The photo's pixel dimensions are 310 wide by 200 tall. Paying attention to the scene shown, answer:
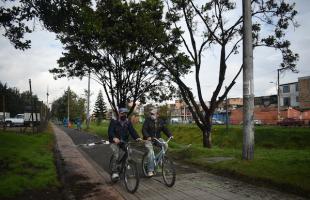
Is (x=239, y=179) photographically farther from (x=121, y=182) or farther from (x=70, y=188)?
(x=70, y=188)

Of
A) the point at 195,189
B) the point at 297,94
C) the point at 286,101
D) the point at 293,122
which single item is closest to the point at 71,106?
the point at 286,101

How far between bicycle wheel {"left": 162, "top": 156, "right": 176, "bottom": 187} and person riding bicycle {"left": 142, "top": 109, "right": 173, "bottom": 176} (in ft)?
1.72

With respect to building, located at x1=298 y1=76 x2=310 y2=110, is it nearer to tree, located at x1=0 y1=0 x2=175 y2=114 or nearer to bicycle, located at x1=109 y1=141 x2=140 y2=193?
tree, located at x1=0 y1=0 x2=175 y2=114

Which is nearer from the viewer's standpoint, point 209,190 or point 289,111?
→ point 209,190

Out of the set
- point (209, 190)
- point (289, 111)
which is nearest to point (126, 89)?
point (209, 190)

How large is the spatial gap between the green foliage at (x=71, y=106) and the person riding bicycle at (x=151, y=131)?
282 ft

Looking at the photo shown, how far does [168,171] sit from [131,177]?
38.9 inches

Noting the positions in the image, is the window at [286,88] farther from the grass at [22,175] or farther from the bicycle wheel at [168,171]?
the bicycle wheel at [168,171]

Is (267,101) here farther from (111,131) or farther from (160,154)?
(111,131)

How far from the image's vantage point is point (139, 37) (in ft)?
60.8

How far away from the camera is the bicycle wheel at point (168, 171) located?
28.1ft

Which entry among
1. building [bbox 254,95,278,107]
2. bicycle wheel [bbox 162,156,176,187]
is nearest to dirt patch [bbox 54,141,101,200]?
bicycle wheel [bbox 162,156,176,187]

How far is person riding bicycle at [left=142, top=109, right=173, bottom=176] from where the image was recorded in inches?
366

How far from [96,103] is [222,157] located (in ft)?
341
